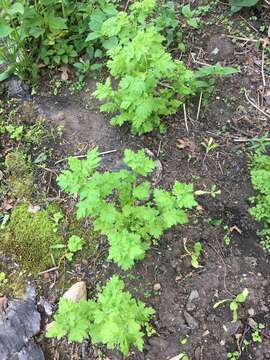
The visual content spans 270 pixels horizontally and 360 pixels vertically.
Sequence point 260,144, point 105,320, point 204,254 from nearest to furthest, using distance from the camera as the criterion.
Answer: point 105,320
point 204,254
point 260,144

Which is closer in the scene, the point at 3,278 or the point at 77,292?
the point at 77,292

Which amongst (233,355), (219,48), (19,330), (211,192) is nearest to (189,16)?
(219,48)

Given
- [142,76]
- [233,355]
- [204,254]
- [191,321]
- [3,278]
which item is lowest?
[233,355]

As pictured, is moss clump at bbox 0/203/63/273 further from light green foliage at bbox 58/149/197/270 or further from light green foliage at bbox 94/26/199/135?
light green foliage at bbox 94/26/199/135

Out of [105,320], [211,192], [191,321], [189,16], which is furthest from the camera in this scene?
[189,16]

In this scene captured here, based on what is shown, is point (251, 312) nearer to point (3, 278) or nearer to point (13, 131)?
point (3, 278)

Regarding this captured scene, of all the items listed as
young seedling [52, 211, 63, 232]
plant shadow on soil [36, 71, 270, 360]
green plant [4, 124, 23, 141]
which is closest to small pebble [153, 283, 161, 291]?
plant shadow on soil [36, 71, 270, 360]

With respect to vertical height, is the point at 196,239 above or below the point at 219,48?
below

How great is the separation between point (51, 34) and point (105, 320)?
102 inches

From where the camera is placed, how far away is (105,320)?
7.81 ft

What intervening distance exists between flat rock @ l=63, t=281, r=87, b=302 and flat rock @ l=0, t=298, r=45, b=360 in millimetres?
251

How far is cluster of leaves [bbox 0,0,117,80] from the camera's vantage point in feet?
12.3

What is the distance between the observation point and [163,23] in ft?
12.5

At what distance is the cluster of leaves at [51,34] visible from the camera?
147 inches
